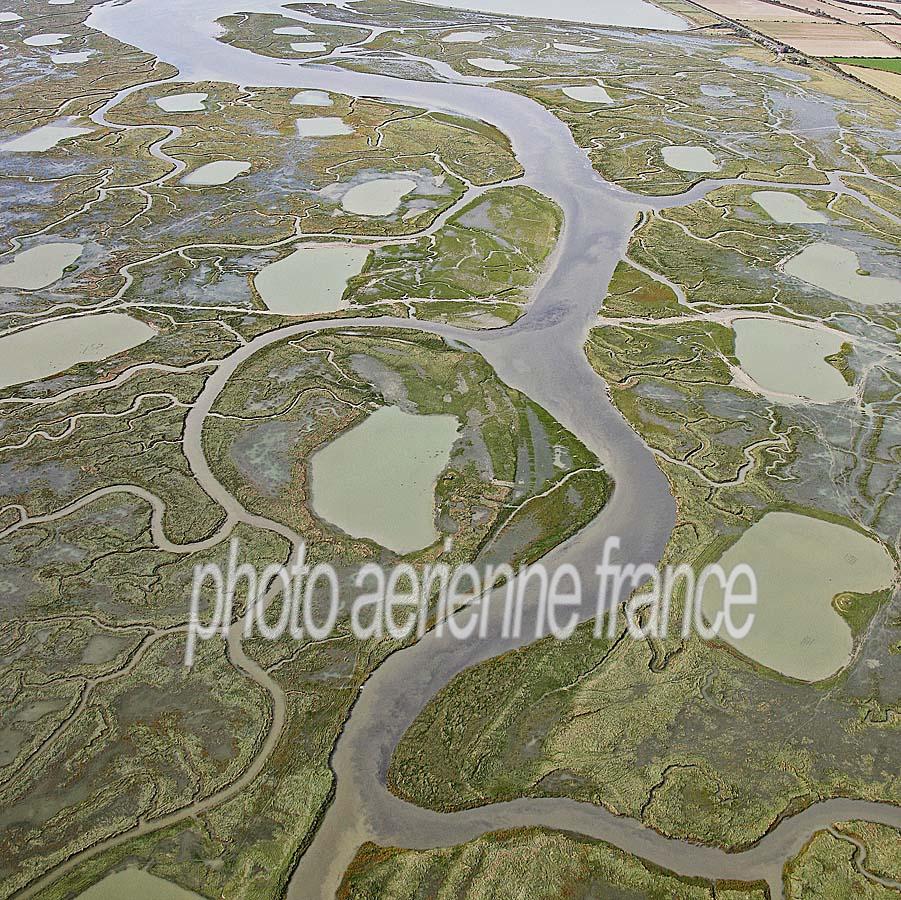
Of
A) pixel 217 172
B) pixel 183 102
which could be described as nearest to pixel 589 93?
pixel 183 102

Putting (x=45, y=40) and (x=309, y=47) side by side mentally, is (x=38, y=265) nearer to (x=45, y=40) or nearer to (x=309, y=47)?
(x=309, y=47)

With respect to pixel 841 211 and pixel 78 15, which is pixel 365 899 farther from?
pixel 78 15

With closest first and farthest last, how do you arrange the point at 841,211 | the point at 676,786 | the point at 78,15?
1. the point at 676,786
2. the point at 841,211
3. the point at 78,15

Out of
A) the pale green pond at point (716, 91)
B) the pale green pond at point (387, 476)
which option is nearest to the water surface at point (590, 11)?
the pale green pond at point (716, 91)

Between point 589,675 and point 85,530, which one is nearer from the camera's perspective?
point 589,675

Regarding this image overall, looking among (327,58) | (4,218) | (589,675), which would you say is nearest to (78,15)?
(327,58)

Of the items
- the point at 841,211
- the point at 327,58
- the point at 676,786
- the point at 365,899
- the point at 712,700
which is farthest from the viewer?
the point at 327,58
